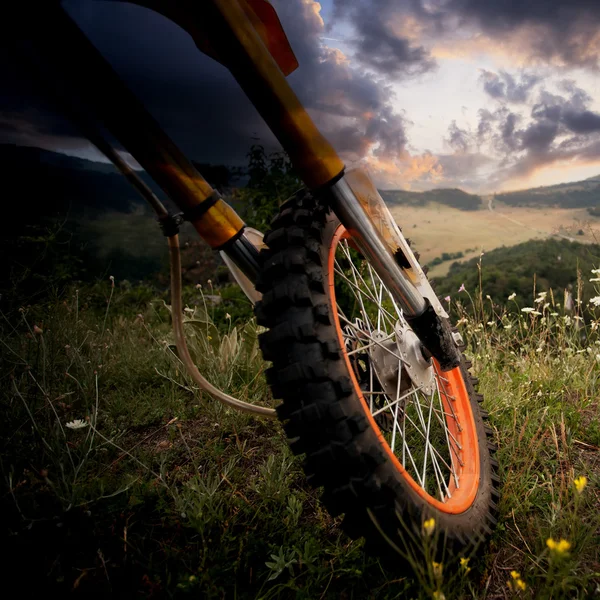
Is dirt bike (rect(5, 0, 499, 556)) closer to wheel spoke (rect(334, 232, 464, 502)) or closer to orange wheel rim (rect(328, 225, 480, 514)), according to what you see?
orange wheel rim (rect(328, 225, 480, 514))

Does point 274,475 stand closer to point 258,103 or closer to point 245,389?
point 245,389

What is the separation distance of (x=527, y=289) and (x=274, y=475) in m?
7.06

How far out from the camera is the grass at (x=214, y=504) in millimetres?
1239

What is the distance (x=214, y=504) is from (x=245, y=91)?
142 centimetres

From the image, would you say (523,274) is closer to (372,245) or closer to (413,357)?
(413,357)

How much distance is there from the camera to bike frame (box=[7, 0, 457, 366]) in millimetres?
1021

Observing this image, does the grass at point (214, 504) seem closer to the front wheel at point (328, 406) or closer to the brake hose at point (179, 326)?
the front wheel at point (328, 406)

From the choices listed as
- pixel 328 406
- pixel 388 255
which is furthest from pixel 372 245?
pixel 328 406

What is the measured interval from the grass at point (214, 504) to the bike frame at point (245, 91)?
30.5 inches

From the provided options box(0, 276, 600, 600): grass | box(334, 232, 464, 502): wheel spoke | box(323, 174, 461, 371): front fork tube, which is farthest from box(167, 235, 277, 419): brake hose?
box(323, 174, 461, 371): front fork tube

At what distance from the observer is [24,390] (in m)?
2.04

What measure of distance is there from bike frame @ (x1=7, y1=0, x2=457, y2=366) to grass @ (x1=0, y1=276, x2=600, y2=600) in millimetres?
775

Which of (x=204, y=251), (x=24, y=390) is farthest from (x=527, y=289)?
(x=24, y=390)

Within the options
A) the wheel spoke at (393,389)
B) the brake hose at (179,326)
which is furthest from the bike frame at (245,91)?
the wheel spoke at (393,389)
